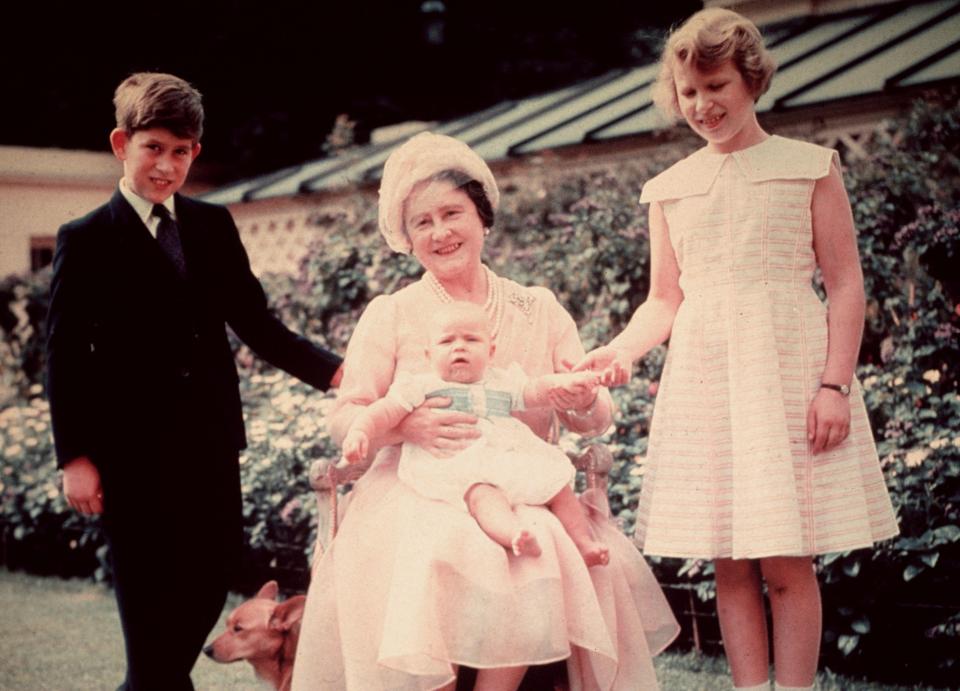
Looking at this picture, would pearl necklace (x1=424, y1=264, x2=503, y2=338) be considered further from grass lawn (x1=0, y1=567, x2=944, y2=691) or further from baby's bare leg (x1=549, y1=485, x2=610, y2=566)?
grass lawn (x1=0, y1=567, x2=944, y2=691)

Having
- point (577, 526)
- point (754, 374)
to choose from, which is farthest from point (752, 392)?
point (577, 526)

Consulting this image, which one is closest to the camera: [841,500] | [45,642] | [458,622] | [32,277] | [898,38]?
[458,622]

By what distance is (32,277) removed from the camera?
9.18 m

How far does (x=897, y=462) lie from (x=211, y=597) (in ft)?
7.89

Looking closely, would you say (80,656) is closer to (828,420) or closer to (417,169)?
(417,169)

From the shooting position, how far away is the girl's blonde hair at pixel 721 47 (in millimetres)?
2797

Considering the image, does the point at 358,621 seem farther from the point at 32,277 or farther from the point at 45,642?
the point at 32,277

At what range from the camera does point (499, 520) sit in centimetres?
272

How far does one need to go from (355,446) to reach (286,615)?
3.22 ft

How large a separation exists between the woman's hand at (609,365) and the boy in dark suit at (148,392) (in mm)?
979

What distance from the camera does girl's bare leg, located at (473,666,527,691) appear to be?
106 inches

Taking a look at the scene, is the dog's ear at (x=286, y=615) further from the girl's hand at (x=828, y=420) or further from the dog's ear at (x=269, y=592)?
the girl's hand at (x=828, y=420)

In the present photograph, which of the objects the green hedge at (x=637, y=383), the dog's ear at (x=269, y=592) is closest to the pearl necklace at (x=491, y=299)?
the dog's ear at (x=269, y=592)

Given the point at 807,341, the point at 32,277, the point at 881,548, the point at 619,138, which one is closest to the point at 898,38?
the point at 619,138
